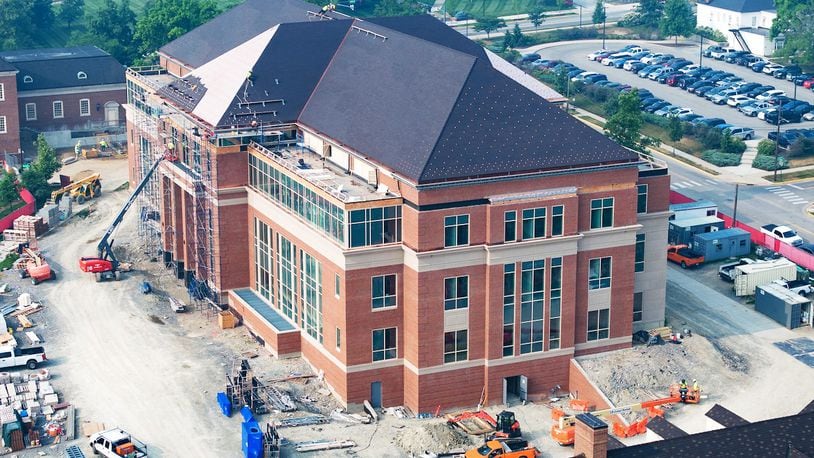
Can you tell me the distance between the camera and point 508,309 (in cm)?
8481

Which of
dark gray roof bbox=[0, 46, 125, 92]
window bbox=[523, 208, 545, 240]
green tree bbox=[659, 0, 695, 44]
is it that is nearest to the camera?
window bbox=[523, 208, 545, 240]

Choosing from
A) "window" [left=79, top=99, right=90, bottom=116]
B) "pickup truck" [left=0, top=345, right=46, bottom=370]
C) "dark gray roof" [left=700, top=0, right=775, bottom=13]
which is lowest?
"pickup truck" [left=0, top=345, right=46, bottom=370]

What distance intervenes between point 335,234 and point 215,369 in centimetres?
1192

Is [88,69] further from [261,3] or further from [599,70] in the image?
[599,70]

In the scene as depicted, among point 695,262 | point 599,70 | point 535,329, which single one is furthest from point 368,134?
point 599,70

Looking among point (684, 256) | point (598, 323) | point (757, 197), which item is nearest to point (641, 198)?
point (598, 323)

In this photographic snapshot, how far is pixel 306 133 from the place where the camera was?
318 feet

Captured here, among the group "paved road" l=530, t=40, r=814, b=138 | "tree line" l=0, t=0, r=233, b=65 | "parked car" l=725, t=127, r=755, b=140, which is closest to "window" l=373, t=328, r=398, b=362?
"parked car" l=725, t=127, r=755, b=140

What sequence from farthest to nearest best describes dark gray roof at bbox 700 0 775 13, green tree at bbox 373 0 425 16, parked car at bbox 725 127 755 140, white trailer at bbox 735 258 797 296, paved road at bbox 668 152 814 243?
green tree at bbox 373 0 425 16 → dark gray roof at bbox 700 0 775 13 → parked car at bbox 725 127 755 140 → paved road at bbox 668 152 814 243 → white trailer at bbox 735 258 797 296

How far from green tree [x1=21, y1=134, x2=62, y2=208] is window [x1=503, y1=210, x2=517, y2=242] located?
55.2 meters

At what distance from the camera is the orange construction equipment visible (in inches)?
4139

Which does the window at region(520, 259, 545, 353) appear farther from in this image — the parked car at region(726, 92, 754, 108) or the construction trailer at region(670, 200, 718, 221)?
the parked car at region(726, 92, 754, 108)

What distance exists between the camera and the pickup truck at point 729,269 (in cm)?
10406

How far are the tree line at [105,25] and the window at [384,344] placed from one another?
80.1m
